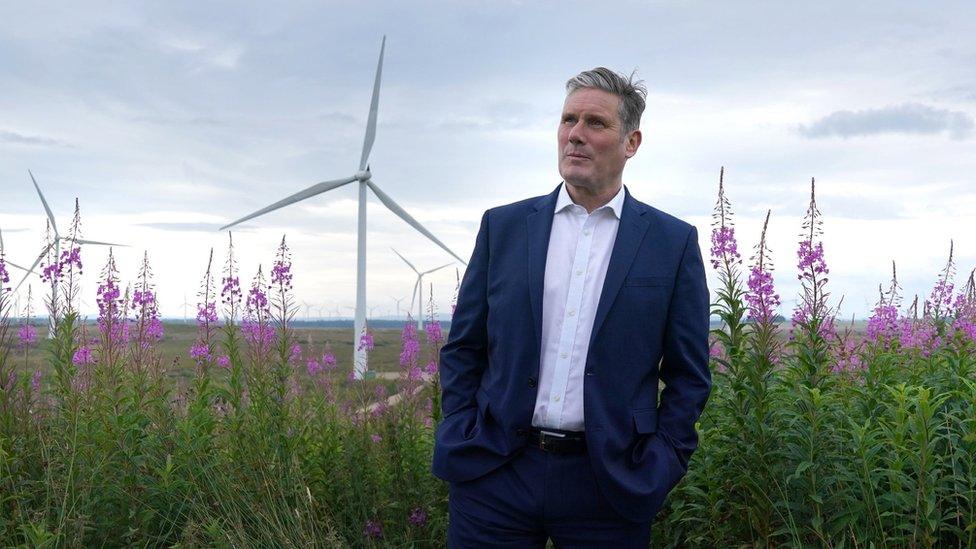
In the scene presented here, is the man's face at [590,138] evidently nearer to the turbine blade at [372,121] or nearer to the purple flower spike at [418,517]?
the purple flower spike at [418,517]

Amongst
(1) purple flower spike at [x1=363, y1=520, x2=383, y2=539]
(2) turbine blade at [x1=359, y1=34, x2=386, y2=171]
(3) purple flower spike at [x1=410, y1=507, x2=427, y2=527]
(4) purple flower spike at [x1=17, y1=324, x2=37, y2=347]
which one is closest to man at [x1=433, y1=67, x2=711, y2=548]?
(3) purple flower spike at [x1=410, y1=507, x2=427, y2=527]

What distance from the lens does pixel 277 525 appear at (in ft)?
20.1

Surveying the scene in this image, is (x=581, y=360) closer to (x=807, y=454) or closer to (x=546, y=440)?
(x=546, y=440)

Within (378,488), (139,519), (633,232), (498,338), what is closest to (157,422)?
(139,519)

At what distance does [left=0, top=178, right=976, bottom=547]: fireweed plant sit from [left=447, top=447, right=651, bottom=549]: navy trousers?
1.58 m

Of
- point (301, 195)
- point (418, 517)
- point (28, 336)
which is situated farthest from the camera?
point (301, 195)

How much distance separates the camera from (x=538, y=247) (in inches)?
163

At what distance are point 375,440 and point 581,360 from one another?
365 centimetres

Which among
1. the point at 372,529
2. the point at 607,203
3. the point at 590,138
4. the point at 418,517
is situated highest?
the point at 590,138

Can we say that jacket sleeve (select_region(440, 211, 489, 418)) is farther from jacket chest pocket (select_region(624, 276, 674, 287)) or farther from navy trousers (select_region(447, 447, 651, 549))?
jacket chest pocket (select_region(624, 276, 674, 287))

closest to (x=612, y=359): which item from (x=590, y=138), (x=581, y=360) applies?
(x=581, y=360)

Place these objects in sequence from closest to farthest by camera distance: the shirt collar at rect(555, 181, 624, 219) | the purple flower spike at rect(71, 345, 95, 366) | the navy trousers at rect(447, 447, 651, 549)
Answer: the navy trousers at rect(447, 447, 651, 549)
the shirt collar at rect(555, 181, 624, 219)
the purple flower spike at rect(71, 345, 95, 366)

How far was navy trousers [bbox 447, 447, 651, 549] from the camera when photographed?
3846 mm

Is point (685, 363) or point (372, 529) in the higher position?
point (685, 363)
